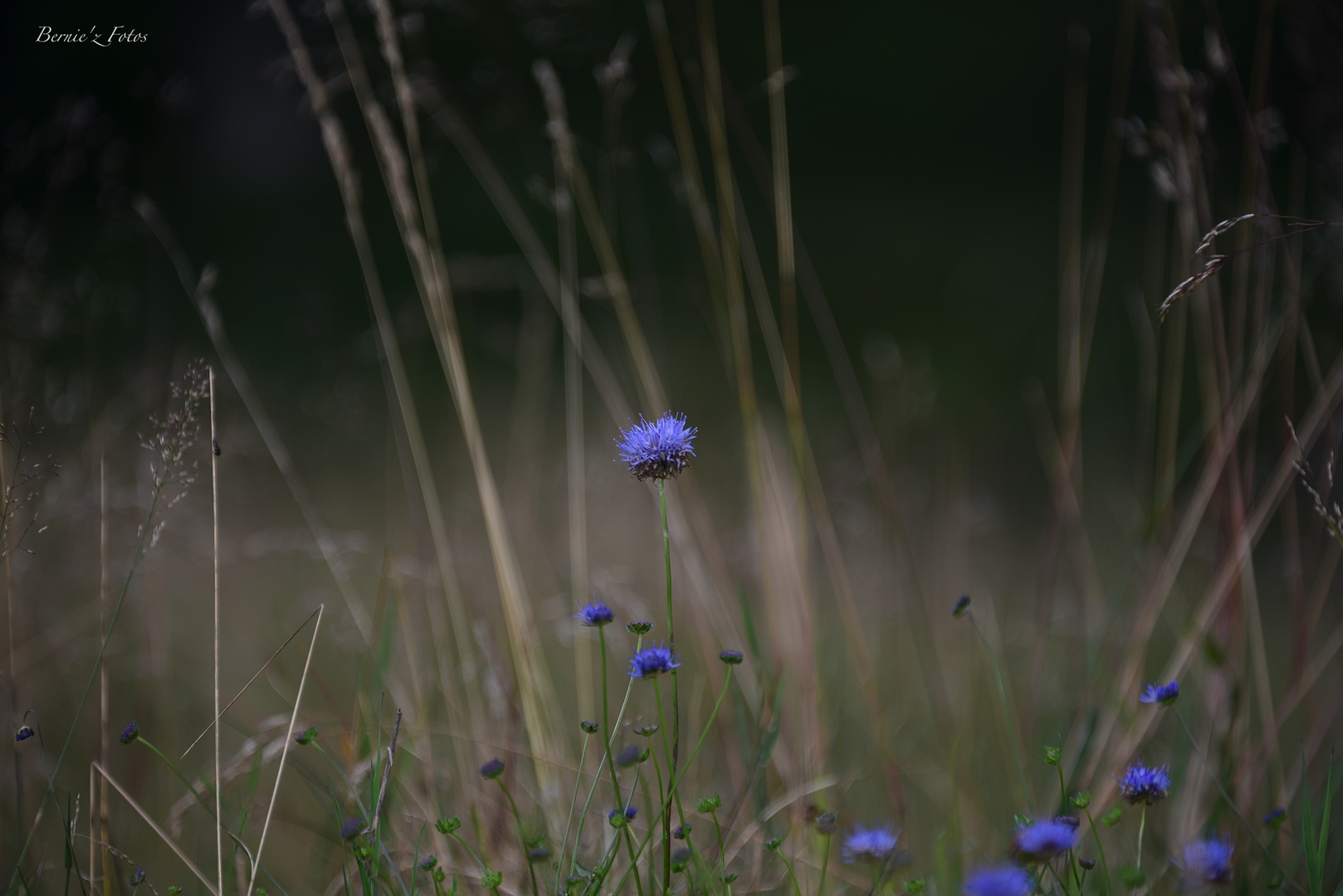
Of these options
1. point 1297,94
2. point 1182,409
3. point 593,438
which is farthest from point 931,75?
point 1297,94

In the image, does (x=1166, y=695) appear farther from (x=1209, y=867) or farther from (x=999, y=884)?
(x=999, y=884)

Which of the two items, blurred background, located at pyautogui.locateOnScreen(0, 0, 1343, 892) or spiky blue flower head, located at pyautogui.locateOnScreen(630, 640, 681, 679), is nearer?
spiky blue flower head, located at pyautogui.locateOnScreen(630, 640, 681, 679)

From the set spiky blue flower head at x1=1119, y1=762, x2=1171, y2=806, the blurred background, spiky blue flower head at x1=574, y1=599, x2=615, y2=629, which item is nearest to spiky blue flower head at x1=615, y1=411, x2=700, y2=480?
spiky blue flower head at x1=574, y1=599, x2=615, y2=629

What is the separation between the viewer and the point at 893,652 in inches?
80.4

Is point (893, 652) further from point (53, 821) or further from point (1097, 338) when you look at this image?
point (1097, 338)

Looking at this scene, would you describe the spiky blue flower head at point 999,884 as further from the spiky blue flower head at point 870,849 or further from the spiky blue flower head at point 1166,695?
the spiky blue flower head at point 1166,695

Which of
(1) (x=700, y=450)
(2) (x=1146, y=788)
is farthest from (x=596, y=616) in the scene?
(1) (x=700, y=450)

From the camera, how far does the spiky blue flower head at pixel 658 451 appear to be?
29.3 inches

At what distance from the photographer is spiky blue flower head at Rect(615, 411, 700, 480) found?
744 mm

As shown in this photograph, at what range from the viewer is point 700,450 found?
2936 mm

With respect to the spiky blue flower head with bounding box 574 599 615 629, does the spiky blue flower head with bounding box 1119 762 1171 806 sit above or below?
below

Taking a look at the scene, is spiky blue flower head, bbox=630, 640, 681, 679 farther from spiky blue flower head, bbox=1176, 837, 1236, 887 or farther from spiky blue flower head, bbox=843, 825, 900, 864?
spiky blue flower head, bbox=1176, 837, 1236, 887

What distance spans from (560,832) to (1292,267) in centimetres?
119

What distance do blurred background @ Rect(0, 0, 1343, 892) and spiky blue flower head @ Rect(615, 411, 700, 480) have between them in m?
0.28
